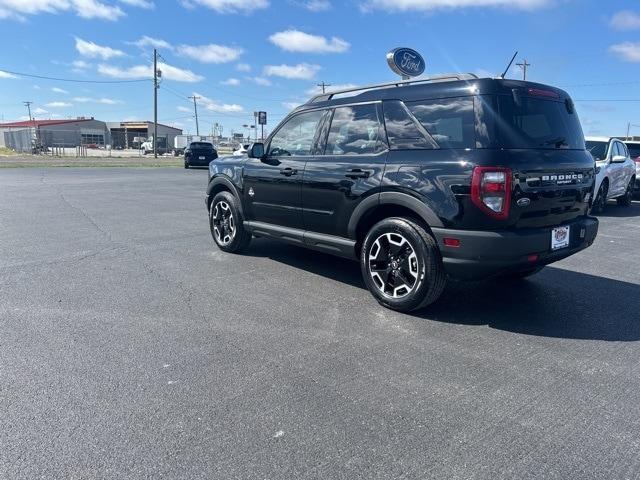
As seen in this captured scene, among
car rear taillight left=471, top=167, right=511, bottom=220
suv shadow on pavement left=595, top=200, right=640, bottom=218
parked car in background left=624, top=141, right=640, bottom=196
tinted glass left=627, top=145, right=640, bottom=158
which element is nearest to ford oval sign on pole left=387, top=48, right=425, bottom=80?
car rear taillight left=471, top=167, right=511, bottom=220

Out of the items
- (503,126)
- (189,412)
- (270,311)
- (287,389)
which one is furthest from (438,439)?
(503,126)

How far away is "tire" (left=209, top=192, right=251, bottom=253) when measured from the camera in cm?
637

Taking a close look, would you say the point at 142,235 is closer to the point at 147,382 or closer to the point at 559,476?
the point at 147,382

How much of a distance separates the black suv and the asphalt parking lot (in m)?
0.54

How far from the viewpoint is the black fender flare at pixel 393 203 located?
4070 mm

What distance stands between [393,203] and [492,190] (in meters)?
0.89

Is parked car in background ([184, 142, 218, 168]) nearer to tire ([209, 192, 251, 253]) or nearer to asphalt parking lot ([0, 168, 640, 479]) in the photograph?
tire ([209, 192, 251, 253])

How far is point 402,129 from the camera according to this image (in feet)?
14.5

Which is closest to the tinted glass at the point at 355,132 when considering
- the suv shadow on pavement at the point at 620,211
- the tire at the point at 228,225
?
the tire at the point at 228,225

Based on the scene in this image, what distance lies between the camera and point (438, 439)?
101 inches

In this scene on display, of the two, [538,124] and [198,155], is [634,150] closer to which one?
[538,124]

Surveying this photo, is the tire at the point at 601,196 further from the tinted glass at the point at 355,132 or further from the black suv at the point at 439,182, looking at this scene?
the tinted glass at the point at 355,132

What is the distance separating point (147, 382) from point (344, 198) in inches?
98.1

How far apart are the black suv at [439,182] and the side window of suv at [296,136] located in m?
0.02
